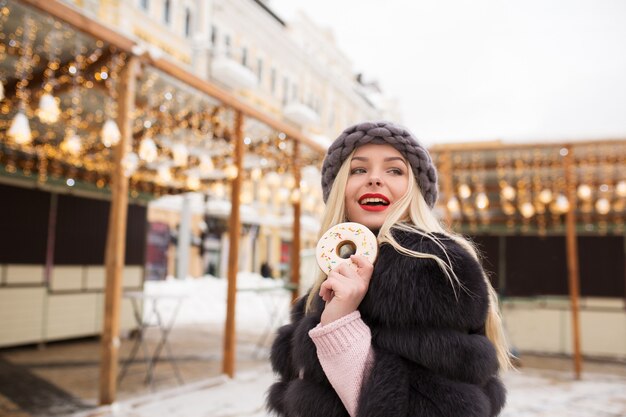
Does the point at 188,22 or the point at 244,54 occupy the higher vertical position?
the point at 244,54

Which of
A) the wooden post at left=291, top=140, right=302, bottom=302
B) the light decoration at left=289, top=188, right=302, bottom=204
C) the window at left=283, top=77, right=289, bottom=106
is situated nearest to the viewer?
the wooden post at left=291, top=140, right=302, bottom=302

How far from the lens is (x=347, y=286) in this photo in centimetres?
108

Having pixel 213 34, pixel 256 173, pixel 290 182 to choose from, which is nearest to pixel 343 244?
pixel 290 182

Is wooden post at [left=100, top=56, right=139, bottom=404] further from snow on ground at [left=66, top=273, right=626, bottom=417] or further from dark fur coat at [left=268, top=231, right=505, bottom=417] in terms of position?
dark fur coat at [left=268, top=231, right=505, bottom=417]

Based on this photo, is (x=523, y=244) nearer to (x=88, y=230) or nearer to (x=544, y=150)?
(x=544, y=150)

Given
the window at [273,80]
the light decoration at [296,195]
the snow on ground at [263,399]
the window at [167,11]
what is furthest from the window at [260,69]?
the snow on ground at [263,399]

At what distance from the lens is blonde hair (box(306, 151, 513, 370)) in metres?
1.19

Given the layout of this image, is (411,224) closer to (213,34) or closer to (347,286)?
(347,286)

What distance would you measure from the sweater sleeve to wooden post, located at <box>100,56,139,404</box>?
12.3 feet

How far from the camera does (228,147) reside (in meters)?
8.77

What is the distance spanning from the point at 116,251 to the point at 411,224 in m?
3.76

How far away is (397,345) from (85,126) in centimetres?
745

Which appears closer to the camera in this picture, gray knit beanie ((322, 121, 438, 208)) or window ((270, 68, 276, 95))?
gray knit beanie ((322, 121, 438, 208))

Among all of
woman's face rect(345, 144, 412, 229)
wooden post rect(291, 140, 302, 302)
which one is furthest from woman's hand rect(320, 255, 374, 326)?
wooden post rect(291, 140, 302, 302)
